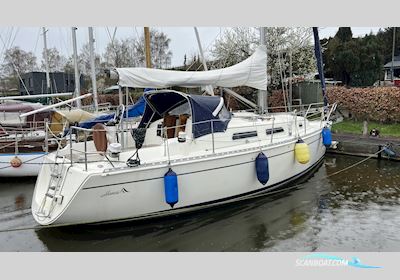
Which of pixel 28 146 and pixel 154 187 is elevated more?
pixel 28 146

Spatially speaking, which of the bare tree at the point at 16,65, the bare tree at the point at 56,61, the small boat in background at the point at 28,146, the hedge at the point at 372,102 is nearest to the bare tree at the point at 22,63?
the bare tree at the point at 16,65

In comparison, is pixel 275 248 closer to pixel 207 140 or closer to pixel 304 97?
pixel 207 140

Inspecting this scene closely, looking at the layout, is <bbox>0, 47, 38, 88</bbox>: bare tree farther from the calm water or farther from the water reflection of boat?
the water reflection of boat

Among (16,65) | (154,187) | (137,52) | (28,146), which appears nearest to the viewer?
(154,187)

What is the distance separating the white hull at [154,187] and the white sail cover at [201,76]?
192 cm

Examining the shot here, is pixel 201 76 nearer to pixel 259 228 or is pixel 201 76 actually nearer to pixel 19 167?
pixel 259 228

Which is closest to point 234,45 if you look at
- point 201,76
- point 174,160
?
point 201,76

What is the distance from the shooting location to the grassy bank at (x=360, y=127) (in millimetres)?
13866

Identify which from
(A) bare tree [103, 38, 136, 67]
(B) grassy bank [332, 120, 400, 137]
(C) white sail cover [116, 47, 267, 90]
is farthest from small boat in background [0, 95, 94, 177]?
(A) bare tree [103, 38, 136, 67]

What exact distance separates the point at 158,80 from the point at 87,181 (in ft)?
10.3

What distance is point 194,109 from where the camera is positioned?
26.7ft

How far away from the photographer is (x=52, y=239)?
691 centimetres

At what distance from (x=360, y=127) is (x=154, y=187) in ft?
36.0

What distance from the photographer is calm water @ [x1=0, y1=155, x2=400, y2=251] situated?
658 centimetres
